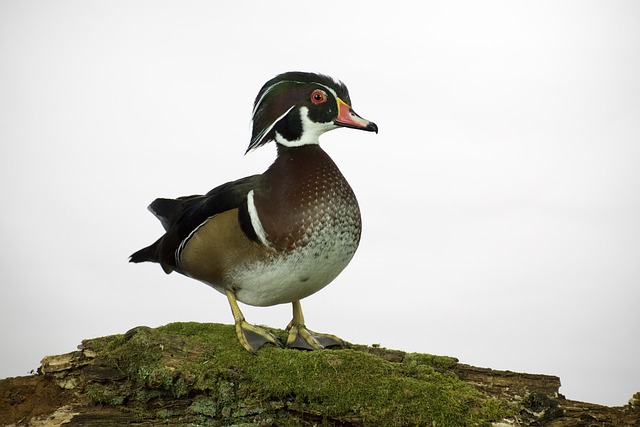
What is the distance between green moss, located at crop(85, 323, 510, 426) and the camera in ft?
11.2

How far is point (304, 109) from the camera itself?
13.1 ft

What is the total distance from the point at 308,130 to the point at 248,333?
1.13 metres

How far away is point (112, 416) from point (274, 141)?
65.2 inches

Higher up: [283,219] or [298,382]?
[283,219]

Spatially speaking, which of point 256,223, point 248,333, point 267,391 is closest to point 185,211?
point 256,223

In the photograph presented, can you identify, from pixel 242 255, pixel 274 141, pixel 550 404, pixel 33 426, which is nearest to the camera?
pixel 550 404

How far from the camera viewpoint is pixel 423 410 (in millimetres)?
3406

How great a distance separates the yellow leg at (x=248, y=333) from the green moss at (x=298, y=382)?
5 cm

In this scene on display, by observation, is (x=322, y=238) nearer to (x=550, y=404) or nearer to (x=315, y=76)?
(x=315, y=76)

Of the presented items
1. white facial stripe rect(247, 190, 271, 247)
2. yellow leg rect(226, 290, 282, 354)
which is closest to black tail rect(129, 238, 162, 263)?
yellow leg rect(226, 290, 282, 354)

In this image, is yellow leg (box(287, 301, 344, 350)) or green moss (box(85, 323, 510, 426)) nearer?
green moss (box(85, 323, 510, 426))

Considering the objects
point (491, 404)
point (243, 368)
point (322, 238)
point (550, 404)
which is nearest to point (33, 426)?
point (243, 368)

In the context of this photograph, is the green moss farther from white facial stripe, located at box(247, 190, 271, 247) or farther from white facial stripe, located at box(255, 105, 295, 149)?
white facial stripe, located at box(255, 105, 295, 149)

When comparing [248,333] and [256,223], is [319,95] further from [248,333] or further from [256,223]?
[248,333]
